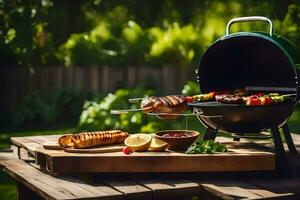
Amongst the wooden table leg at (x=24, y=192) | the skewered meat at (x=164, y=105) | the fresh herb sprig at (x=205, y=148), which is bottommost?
the wooden table leg at (x=24, y=192)

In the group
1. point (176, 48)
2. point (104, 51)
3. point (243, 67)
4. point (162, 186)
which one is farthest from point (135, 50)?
point (162, 186)

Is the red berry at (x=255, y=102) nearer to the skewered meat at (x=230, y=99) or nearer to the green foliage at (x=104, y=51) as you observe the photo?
the skewered meat at (x=230, y=99)

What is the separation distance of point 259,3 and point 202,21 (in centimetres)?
452

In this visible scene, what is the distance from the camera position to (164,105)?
5.03m

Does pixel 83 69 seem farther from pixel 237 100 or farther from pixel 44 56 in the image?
pixel 237 100

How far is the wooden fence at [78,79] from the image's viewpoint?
13.7m

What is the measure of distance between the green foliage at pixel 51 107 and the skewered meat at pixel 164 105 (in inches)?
301

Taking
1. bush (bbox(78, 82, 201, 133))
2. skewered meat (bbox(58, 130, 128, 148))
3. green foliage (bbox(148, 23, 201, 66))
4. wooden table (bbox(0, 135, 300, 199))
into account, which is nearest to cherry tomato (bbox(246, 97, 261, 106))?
wooden table (bbox(0, 135, 300, 199))

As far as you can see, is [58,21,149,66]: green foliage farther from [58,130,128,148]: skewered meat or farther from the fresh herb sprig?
the fresh herb sprig

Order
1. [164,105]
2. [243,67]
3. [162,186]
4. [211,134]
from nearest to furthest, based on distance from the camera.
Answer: [162,186] < [164,105] < [211,134] < [243,67]

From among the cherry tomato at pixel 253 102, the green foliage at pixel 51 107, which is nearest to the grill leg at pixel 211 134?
the cherry tomato at pixel 253 102

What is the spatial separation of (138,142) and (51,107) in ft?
26.5

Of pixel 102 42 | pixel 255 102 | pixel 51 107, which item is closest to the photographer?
pixel 255 102

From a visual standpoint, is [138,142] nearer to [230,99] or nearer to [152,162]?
[152,162]
